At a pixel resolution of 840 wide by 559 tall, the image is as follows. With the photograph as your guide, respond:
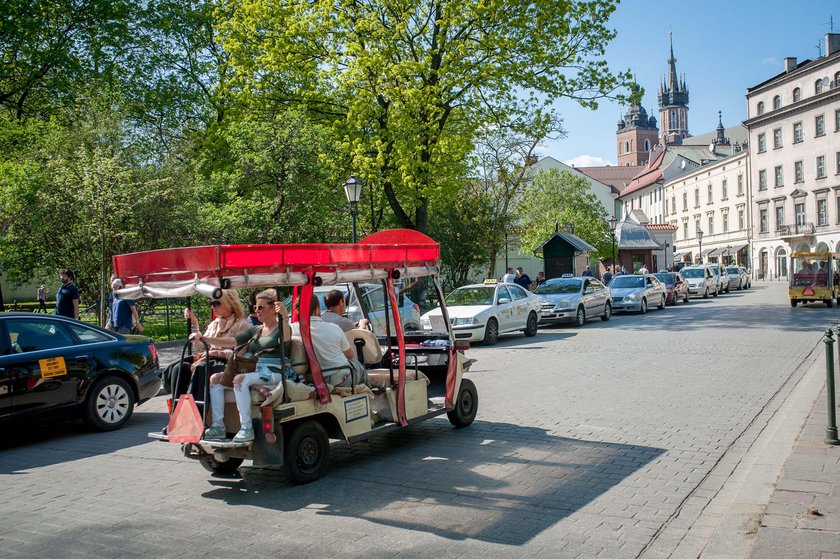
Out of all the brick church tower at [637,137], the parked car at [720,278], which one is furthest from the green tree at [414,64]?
the brick church tower at [637,137]

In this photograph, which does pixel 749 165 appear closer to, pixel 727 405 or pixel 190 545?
pixel 727 405

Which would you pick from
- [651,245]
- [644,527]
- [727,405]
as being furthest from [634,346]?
[651,245]

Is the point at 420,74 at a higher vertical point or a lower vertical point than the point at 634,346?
higher

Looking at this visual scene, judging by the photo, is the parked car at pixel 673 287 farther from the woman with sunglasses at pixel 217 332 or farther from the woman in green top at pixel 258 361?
the woman in green top at pixel 258 361

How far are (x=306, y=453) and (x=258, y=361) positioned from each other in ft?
3.09

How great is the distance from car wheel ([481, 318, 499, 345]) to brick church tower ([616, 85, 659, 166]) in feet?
522

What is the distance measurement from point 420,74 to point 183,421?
2014 cm

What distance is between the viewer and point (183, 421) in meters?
6.75

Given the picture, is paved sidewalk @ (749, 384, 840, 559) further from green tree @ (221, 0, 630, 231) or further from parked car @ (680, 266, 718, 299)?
parked car @ (680, 266, 718, 299)

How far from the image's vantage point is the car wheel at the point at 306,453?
6.77m

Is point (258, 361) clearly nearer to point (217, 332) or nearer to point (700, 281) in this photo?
point (217, 332)

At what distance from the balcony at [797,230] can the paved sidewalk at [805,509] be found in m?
71.2

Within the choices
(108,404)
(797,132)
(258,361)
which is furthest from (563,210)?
(258,361)

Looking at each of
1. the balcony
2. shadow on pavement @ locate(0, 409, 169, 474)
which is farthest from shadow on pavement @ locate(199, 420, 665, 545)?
the balcony
